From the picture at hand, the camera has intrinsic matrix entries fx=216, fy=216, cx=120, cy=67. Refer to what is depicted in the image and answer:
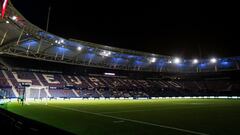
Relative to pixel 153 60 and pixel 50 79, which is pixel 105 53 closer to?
pixel 50 79

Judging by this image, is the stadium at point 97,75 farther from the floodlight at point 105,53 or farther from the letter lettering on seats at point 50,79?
the floodlight at point 105,53

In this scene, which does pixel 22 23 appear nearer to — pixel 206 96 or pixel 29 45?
pixel 29 45

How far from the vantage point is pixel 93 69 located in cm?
5975

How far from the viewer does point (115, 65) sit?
61656 millimetres

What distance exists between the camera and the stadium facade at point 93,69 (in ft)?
126

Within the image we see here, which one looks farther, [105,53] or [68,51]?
[105,53]

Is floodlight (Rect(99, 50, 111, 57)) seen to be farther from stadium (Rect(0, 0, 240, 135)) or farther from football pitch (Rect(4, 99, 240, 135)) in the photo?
football pitch (Rect(4, 99, 240, 135))

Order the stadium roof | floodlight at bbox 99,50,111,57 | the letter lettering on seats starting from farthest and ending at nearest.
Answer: floodlight at bbox 99,50,111,57, the letter lettering on seats, the stadium roof

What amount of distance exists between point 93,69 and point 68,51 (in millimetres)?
12074

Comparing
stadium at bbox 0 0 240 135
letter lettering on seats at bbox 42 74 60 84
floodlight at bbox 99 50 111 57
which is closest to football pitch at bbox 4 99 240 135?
stadium at bbox 0 0 240 135

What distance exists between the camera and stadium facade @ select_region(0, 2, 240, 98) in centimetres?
3848

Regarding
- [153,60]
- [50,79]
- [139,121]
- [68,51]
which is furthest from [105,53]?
[139,121]

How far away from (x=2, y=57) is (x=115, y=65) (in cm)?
2882

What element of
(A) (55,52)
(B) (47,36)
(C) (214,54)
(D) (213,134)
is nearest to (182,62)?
(C) (214,54)
